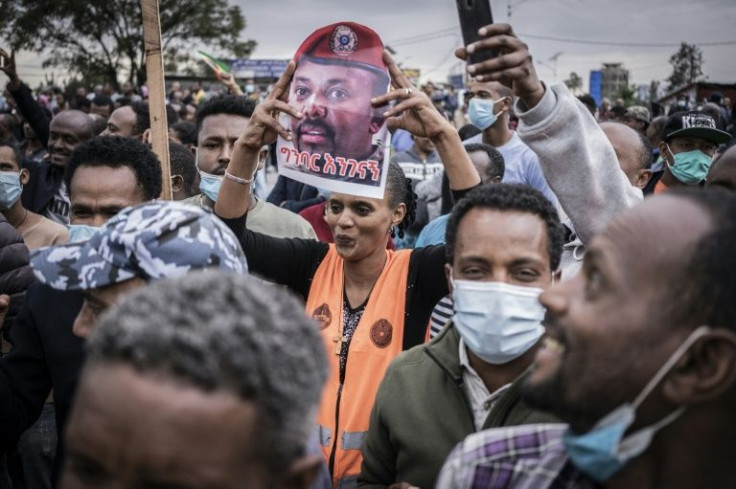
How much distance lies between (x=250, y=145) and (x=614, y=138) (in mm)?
2710

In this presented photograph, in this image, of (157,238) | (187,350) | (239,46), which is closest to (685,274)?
(187,350)

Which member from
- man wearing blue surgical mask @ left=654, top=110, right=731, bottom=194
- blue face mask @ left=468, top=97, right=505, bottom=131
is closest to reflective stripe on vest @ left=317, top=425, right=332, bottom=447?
blue face mask @ left=468, top=97, right=505, bottom=131

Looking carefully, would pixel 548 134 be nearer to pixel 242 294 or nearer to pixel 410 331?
pixel 410 331

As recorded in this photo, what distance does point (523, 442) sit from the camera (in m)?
1.82

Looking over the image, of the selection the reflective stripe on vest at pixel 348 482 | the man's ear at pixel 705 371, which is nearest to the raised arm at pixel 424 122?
the reflective stripe on vest at pixel 348 482

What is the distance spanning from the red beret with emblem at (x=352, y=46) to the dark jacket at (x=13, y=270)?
1.80 meters

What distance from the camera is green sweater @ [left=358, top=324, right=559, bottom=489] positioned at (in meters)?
2.29

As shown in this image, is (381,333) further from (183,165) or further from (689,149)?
(689,149)

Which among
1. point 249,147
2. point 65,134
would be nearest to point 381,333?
point 249,147

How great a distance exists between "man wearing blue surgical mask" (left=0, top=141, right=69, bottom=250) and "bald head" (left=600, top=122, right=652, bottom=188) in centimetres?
348

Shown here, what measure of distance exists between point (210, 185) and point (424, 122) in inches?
78.4

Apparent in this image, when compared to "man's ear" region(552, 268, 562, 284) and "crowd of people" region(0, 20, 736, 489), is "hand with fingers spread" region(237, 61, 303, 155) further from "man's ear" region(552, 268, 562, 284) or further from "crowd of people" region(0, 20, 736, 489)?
"man's ear" region(552, 268, 562, 284)

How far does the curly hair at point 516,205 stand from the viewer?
8.60 feet

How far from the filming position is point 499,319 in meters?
2.43
